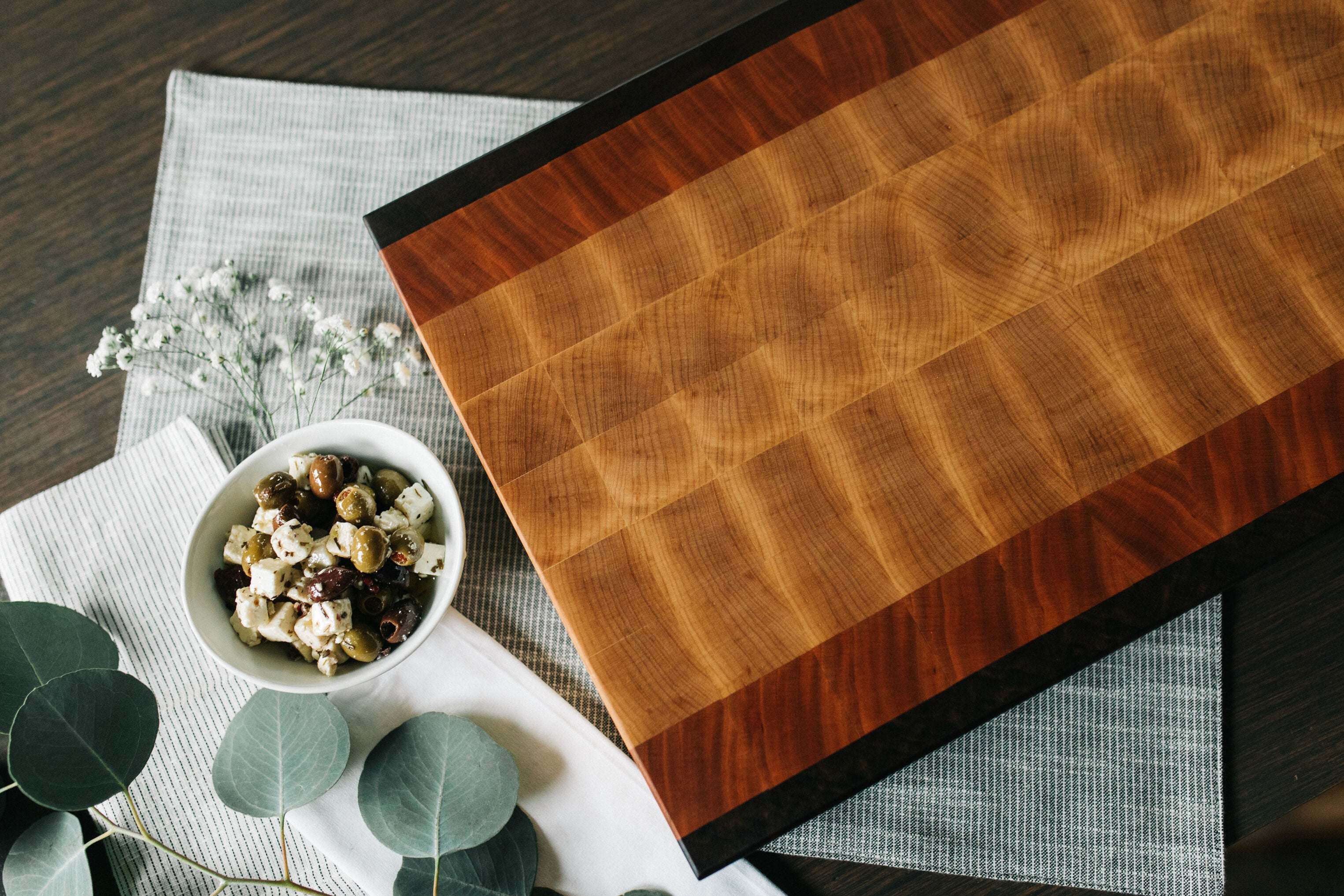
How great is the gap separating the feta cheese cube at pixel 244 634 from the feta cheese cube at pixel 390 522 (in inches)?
5.1

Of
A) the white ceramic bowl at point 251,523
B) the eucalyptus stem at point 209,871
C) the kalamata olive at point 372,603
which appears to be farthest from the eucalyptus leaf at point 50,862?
the kalamata olive at point 372,603

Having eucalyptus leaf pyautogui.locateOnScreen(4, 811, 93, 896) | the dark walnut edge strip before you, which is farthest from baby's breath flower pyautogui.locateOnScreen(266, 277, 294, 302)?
the dark walnut edge strip

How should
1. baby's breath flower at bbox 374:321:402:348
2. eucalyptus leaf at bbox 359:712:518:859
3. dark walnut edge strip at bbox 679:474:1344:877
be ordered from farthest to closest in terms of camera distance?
baby's breath flower at bbox 374:321:402:348 < eucalyptus leaf at bbox 359:712:518:859 < dark walnut edge strip at bbox 679:474:1344:877

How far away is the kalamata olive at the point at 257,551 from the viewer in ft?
2.16

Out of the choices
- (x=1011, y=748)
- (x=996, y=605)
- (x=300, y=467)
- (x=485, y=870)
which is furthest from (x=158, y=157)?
(x=1011, y=748)

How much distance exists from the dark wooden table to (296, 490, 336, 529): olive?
1.15ft

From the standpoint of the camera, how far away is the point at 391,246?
0.68 meters

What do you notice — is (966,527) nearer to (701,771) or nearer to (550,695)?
(701,771)

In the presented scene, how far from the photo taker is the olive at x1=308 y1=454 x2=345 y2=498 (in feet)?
2.17

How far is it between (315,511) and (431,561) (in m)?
0.11

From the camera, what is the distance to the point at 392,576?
66cm

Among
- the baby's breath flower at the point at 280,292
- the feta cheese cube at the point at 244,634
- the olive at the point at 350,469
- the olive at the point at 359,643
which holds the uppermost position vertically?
the baby's breath flower at the point at 280,292

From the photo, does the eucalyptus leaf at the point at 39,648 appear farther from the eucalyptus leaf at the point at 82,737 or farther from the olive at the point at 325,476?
the olive at the point at 325,476

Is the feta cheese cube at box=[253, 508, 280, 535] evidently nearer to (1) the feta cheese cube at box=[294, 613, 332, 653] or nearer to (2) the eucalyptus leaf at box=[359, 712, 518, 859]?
(1) the feta cheese cube at box=[294, 613, 332, 653]
